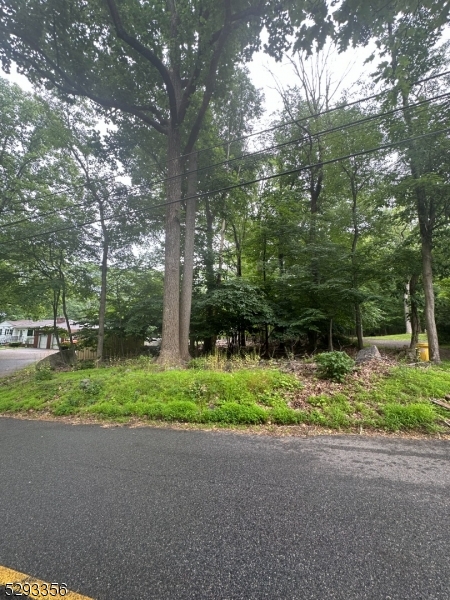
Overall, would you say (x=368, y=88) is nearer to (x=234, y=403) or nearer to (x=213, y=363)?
(x=213, y=363)

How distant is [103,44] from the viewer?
7305 mm

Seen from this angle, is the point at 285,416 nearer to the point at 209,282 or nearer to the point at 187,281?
the point at 187,281

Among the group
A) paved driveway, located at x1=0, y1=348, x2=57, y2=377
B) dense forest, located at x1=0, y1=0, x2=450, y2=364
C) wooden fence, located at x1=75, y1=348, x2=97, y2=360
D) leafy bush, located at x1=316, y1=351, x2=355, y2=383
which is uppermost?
dense forest, located at x1=0, y1=0, x2=450, y2=364

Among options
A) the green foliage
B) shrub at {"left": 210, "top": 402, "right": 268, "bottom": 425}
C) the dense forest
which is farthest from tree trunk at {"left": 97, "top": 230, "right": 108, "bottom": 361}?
the green foliage

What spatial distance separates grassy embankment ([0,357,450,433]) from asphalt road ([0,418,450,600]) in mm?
583

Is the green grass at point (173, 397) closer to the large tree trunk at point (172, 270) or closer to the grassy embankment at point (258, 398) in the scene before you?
the grassy embankment at point (258, 398)

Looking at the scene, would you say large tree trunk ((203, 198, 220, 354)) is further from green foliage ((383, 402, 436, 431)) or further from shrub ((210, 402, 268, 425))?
green foliage ((383, 402, 436, 431))

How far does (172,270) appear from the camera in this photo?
24.8 feet

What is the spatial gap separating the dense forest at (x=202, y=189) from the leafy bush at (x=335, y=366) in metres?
3.61

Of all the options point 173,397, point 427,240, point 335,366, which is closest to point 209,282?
point 173,397

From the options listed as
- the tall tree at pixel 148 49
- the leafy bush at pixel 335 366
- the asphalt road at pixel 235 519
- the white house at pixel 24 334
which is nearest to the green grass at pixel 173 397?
the leafy bush at pixel 335 366

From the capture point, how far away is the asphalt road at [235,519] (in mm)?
1429

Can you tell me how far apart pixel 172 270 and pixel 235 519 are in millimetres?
6434

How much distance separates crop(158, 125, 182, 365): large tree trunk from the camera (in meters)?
7.19
